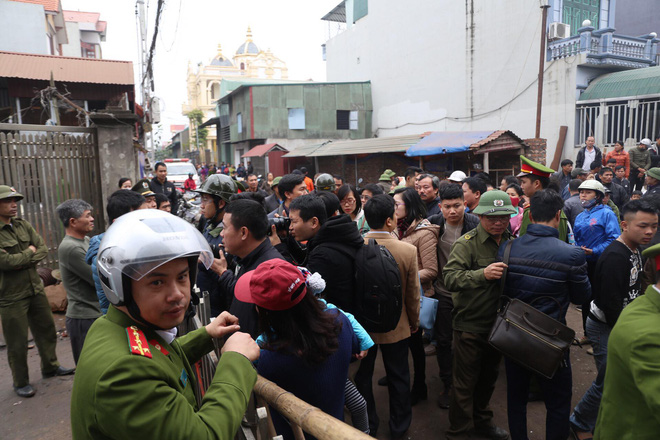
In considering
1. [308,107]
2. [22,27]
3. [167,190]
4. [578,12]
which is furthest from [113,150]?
[308,107]

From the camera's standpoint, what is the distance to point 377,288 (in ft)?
9.82

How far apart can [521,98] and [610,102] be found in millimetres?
4050

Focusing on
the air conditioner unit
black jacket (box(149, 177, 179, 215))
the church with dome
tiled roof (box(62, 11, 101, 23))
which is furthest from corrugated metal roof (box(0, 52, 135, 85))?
the church with dome

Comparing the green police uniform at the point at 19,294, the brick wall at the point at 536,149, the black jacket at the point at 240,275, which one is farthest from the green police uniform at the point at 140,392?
the brick wall at the point at 536,149

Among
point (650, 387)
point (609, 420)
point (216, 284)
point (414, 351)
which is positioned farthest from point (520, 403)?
point (216, 284)

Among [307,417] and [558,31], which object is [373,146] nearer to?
[558,31]

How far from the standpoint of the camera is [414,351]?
3.86 metres

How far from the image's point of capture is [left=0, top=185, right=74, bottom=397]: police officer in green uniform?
412 cm

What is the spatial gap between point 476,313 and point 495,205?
806 millimetres

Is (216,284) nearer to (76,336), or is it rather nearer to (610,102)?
(76,336)

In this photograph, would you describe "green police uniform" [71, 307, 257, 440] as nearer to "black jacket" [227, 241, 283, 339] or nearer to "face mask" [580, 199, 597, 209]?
"black jacket" [227, 241, 283, 339]

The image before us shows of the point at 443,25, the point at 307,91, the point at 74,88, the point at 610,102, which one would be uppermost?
the point at 443,25

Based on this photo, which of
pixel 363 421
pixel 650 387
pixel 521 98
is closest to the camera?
pixel 650 387

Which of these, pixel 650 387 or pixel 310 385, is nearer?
pixel 650 387
